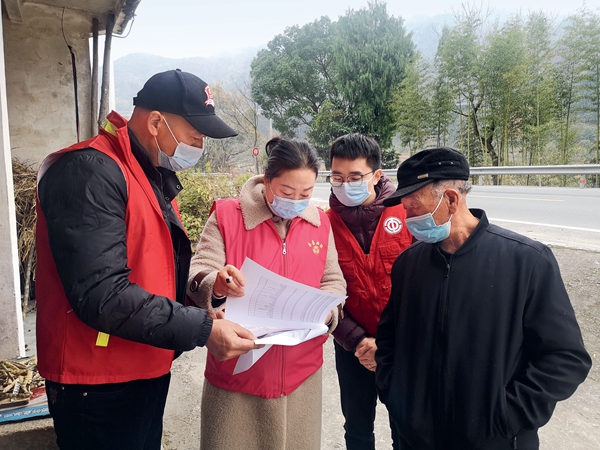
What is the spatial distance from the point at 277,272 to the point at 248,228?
205 millimetres

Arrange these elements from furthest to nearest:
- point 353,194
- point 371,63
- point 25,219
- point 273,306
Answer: point 371,63 < point 25,219 < point 353,194 < point 273,306

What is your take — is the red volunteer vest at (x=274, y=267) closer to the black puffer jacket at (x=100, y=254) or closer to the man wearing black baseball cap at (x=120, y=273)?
the man wearing black baseball cap at (x=120, y=273)

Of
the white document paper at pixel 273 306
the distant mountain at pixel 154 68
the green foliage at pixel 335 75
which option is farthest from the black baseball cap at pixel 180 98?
the distant mountain at pixel 154 68

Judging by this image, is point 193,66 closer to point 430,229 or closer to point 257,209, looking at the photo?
point 257,209

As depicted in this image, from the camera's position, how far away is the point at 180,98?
1.27m

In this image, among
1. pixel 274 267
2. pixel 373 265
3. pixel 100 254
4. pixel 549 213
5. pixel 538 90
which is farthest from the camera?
pixel 538 90

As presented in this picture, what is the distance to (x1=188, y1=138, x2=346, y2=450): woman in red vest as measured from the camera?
1544 mm

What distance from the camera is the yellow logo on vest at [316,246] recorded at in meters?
1.67

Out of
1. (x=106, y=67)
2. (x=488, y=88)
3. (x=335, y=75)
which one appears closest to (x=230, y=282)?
(x=106, y=67)

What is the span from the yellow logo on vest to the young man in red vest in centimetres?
23

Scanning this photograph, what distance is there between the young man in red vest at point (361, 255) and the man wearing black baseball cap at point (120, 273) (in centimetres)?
71

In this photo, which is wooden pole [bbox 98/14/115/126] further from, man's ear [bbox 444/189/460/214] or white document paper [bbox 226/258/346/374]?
man's ear [bbox 444/189/460/214]

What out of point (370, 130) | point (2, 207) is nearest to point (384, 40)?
point (370, 130)

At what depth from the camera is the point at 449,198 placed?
4.36ft
